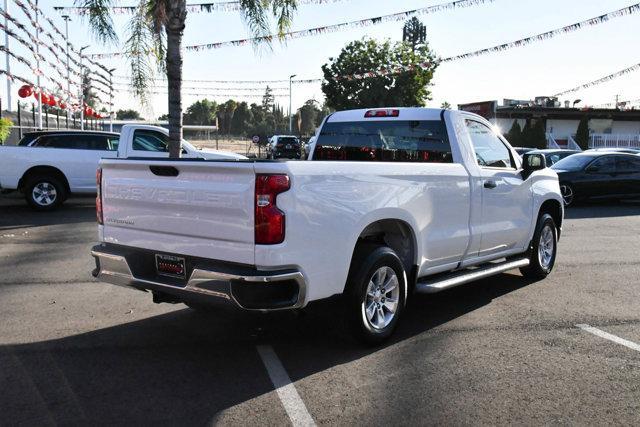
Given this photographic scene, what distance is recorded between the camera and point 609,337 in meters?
5.14

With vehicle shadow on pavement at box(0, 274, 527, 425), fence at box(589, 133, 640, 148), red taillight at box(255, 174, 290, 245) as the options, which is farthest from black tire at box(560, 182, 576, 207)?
fence at box(589, 133, 640, 148)

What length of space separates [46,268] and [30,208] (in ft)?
21.7

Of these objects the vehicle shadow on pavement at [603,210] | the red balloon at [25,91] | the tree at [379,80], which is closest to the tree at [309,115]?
the tree at [379,80]

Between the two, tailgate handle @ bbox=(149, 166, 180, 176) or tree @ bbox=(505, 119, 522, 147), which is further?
tree @ bbox=(505, 119, 522, 147)

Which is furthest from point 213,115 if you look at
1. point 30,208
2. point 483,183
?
point 483,183

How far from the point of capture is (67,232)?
10633mm

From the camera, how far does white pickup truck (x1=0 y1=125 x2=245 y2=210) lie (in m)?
12.8

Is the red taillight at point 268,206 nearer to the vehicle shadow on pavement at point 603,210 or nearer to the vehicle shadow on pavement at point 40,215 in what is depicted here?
the vehicle shadow on pavement at point 40,215

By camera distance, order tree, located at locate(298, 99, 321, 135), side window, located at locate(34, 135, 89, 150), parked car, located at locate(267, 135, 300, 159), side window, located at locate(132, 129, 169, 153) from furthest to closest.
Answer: tree, located at locate(298, 99, 321, 135) → parked car, located at locate(267, 135, 300, 159) → side window, located at locate(132, 129, 169, 153) → side window, located at locate(34, 135, 89, 150)

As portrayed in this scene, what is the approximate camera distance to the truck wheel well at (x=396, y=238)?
4.95 meters

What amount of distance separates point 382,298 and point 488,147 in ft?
8.01

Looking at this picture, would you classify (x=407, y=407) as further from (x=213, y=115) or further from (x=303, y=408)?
(x=213, y=115)

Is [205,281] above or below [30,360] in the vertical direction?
above

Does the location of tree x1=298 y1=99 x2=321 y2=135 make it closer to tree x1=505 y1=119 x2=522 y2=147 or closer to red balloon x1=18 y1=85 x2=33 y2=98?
tree x1=505 y1=119 x2=522 y2=147
